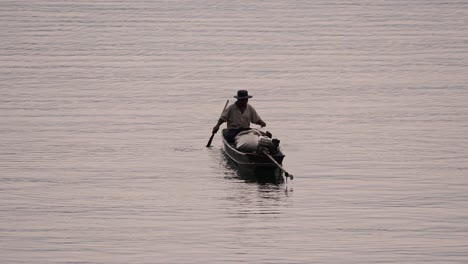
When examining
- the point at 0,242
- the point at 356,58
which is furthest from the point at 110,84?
the point at 0,242

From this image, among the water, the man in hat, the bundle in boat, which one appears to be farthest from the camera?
the man in hat

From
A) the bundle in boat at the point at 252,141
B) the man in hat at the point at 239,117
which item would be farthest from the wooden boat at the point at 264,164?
the man in hat at the point at 239,117

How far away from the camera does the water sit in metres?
27.6

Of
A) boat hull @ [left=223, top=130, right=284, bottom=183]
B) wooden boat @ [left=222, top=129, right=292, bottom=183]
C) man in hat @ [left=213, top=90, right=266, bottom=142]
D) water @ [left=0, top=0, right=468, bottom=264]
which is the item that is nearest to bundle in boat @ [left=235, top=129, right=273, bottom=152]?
wooden boat @ [left=222, top=129, right=292, bottom=183]

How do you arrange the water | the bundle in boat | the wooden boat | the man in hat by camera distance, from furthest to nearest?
the man in hat, the bundle in boat, the wooden boat, the water

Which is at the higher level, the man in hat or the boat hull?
the man in hat

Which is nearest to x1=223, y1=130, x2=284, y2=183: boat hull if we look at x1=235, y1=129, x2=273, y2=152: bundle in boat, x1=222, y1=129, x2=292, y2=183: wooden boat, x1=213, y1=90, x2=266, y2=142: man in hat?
x1=222, y1=129, x2=292, y2=183: wooden boat

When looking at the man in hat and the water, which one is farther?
the man in hat

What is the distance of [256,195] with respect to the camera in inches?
1283

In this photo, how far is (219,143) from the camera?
41.7 meters

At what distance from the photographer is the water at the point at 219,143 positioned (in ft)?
90.5

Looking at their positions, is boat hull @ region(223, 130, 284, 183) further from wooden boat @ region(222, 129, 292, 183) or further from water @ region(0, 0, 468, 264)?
water @ region(0, 0, 468, 264)

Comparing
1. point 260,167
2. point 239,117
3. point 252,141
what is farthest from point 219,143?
point 260,167

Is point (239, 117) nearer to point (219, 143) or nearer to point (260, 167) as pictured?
point (260, 167)
